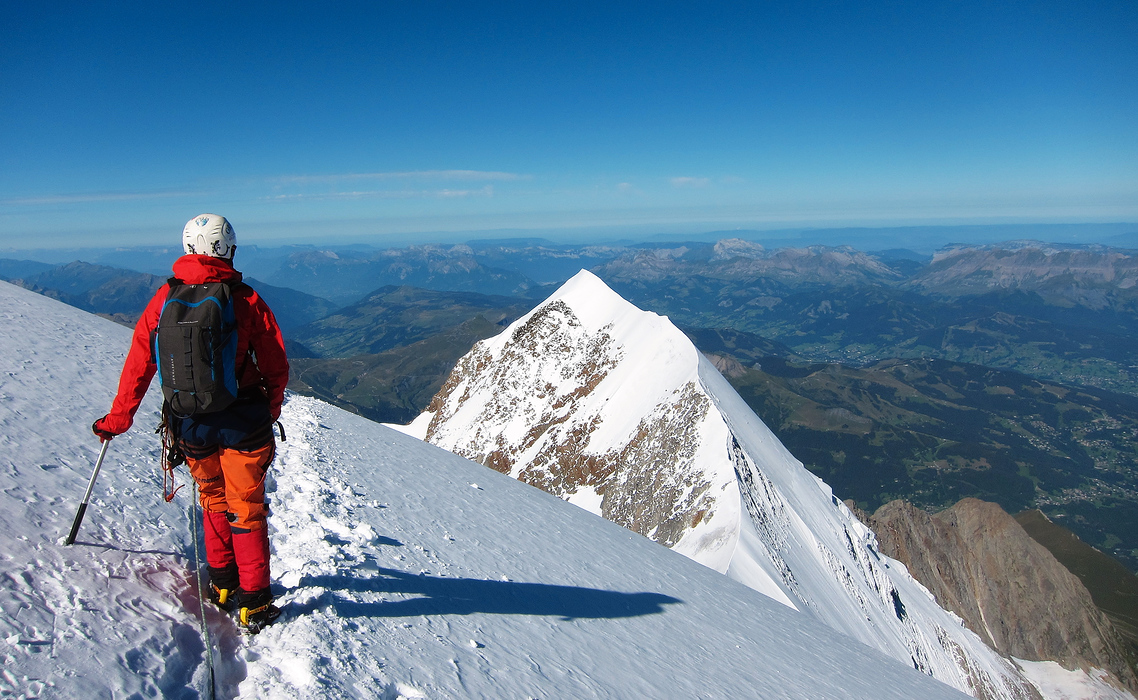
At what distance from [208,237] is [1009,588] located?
103 metres

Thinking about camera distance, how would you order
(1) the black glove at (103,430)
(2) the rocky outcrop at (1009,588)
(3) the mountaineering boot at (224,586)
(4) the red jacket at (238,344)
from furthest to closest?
(2) the rocky outcrop at (1009,588), (3) the mountaineering boot at (224,586), (1) the black glove at (103,430), (4) the red jacket at (238,344)

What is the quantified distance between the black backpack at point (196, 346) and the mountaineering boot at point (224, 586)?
174cm

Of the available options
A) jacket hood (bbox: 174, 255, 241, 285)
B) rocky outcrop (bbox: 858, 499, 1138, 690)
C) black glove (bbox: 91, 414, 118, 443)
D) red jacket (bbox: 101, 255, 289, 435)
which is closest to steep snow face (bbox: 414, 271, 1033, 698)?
rocky outcrop (bbox: 858, 499, 1138, 690)

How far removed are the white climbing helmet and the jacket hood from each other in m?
0.12

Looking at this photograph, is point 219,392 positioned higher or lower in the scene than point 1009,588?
higher

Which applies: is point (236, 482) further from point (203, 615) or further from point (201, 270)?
point (201, 270)

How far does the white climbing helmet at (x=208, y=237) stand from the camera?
5.54 m

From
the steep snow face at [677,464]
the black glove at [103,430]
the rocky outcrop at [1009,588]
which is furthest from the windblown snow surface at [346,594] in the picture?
the rocky outcrop at [1009,588]

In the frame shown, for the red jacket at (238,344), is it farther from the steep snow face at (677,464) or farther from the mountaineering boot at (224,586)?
the steep snow face at (677,464)

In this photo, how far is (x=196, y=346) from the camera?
5254 millimetres

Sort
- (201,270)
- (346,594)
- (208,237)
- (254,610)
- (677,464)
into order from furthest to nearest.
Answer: (677,464) → (346,594) → (208,237) → (254,610) → (201,270)

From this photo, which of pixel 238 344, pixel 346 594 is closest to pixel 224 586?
pixel 346 594

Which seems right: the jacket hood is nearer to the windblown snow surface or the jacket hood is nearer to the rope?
the windblown snow surface

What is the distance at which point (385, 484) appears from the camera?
12.1m
